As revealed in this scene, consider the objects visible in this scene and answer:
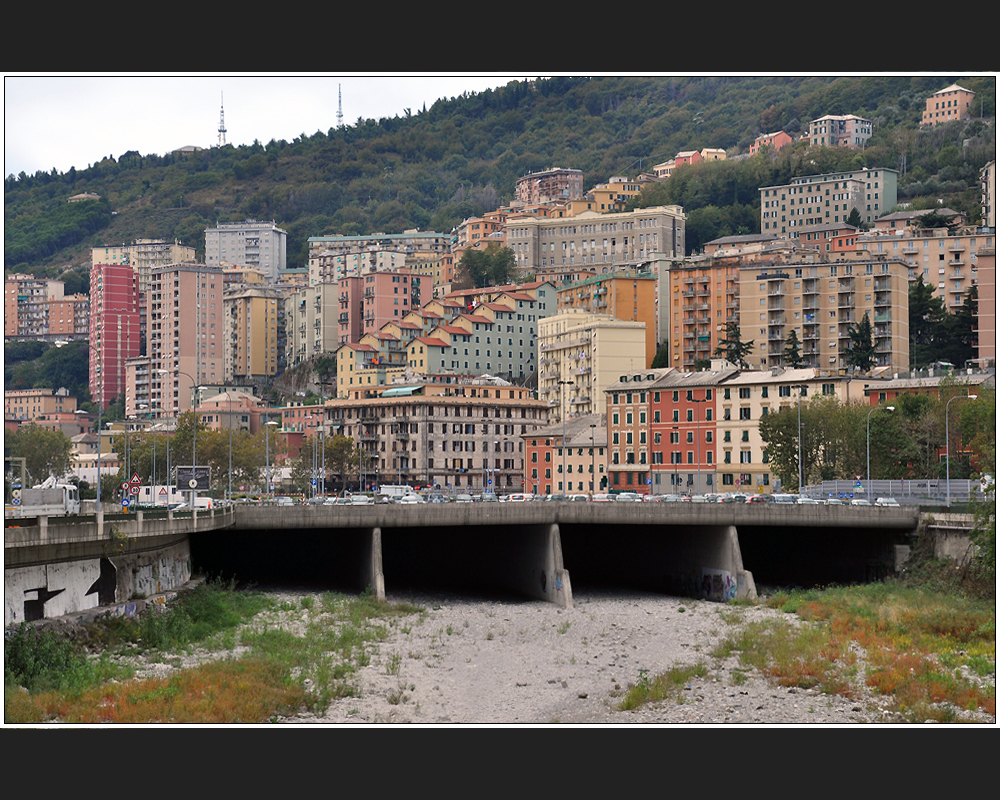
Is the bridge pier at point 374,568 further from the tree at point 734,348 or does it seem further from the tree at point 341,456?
the tree at point 734,348

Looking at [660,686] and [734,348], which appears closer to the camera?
[660,686]

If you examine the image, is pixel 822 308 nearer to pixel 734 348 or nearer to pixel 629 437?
pixel 734 348

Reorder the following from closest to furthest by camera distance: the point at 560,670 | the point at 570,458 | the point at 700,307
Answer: the point at 560,670, the point at 570,458, the point at 700,307

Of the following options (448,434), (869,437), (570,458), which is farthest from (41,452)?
(869,437)

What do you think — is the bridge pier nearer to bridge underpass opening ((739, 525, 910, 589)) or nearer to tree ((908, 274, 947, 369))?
bridge underpass opening ((739, 525, 910, 589))

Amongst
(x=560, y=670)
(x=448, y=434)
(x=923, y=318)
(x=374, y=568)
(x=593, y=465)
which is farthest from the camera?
(x=923, y=318)

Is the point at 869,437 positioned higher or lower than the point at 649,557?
higher

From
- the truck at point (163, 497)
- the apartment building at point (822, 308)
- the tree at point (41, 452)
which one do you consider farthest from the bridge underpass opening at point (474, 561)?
the apartment building at point (822, 308)

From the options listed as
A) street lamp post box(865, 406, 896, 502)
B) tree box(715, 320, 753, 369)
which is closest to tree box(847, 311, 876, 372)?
tree box(715, 320, 753, 369)
